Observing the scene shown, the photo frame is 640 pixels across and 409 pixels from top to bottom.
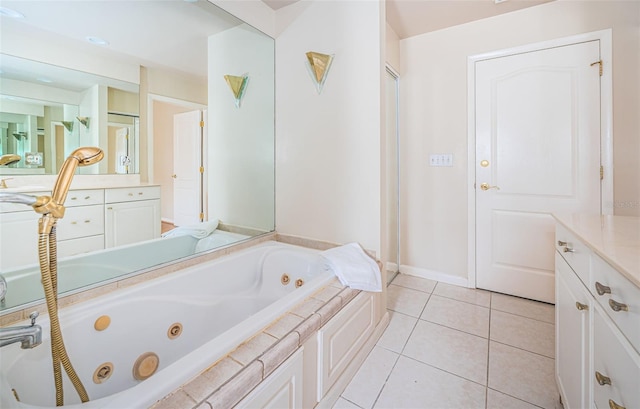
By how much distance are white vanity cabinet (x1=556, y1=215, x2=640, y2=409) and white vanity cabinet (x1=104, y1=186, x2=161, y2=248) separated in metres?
1.86

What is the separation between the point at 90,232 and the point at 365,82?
1717 mm

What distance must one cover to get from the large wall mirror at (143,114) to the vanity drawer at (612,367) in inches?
69.0

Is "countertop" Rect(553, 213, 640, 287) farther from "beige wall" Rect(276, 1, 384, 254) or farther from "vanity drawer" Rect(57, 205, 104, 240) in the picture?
"vanity drawer" Rect(57, 205, 104, 240)

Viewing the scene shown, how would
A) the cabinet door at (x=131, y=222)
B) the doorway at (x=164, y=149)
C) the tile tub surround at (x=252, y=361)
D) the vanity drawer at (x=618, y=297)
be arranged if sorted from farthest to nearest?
the doorway at (x=164, y=149)
the cabinet door at (x=131, y=222)
the tile tub surround at (x=252, y=361)
the vanity drawer at (x=618, y=297)

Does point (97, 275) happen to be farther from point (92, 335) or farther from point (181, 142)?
point (181, 142)

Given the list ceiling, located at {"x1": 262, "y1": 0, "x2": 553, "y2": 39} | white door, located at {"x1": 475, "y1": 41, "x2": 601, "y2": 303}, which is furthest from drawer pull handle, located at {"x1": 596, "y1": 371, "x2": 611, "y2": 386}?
ceiling, located at {"x1": 262, "y1": 0, "x2": 553, "y2": 39}

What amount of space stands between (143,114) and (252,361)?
1451 millimetres

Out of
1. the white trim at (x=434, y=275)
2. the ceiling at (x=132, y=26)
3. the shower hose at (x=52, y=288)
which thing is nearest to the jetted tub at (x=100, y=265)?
the shower hose at (x=52, y=288)

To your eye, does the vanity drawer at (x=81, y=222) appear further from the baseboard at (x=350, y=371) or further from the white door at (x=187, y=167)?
the baseboard at (x=350, y=371)

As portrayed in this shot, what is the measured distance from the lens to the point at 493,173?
Result: 7.59ft

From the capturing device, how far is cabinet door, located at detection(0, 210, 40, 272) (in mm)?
1053

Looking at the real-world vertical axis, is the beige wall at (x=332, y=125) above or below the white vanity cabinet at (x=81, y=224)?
above

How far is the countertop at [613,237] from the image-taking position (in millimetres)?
624

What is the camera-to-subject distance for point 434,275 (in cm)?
262
